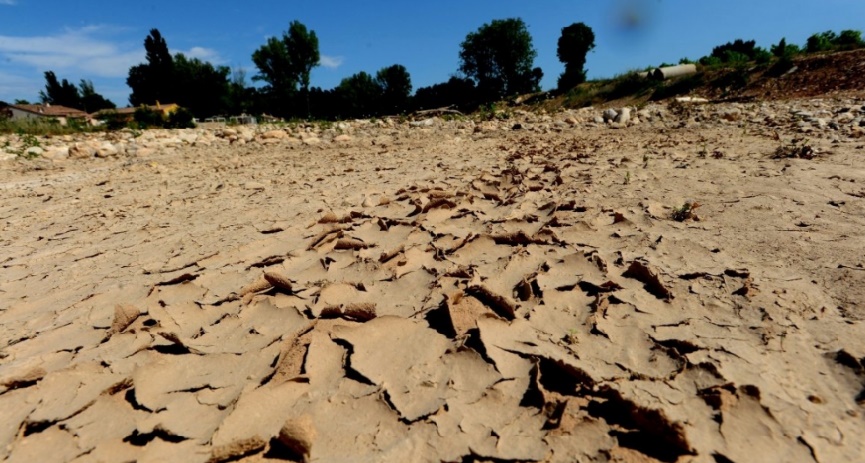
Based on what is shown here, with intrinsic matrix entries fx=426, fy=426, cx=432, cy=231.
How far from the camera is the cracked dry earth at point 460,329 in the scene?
88 cm

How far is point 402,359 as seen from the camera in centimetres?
112

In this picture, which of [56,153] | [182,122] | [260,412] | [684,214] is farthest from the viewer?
[182,122]

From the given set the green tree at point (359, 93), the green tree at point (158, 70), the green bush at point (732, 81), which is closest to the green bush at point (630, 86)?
the green bush at point (732, 81)

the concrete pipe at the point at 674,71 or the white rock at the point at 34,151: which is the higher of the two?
the concrete pipe at the point at 674,71

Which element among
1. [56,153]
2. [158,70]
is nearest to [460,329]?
[56,153]

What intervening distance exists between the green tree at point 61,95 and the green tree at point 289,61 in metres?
29.5

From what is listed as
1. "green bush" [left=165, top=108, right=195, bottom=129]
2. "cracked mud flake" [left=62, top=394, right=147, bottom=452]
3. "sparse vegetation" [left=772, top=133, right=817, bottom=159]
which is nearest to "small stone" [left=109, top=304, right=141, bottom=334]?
"cracked mud flake" [left=62, top=394, right=147, bottom=452]

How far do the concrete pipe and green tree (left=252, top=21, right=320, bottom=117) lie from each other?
77.3 feet

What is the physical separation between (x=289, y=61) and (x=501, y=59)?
13997mm

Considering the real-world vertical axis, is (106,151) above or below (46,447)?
above

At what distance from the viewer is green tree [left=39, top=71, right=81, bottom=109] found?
144 ft

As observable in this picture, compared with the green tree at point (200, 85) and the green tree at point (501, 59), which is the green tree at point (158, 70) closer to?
the green tree at point (200, 85)

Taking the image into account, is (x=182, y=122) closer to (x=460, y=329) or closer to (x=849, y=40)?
(x=460, y=329)

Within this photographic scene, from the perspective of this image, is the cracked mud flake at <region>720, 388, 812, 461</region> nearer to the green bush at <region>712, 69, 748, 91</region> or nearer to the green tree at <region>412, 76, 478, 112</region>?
the green bush at <region>712, 69, 748, 91</region>
